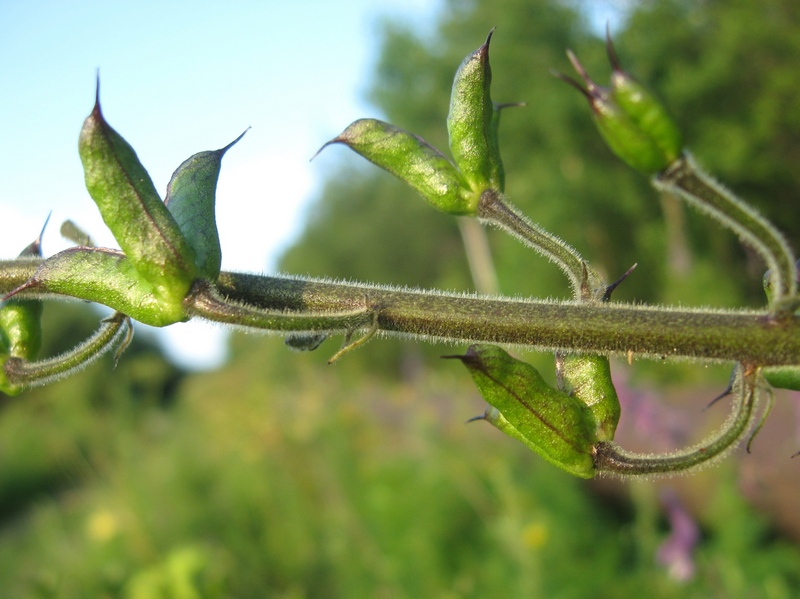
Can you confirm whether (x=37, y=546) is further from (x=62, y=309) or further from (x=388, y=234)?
(x=388, y=234)

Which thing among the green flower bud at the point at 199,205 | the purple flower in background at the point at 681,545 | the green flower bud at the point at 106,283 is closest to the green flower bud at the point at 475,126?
the green flower bud at the point at 199,205

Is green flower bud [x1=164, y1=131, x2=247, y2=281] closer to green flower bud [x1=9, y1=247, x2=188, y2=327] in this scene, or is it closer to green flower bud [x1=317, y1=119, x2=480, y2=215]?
green flower bud [x1=9, y1=247, x2=188, y2=327]

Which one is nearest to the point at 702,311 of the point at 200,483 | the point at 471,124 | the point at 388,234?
the point at 471,124

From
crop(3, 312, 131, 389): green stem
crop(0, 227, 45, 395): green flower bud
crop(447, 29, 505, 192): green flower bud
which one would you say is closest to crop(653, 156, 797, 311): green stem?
crop(447, 29, 505, 192): green flower bud

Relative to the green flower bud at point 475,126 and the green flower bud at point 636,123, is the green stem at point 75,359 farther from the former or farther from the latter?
the green flower bud at point 636,123

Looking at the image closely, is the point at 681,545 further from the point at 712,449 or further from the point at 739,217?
the point at 739,217

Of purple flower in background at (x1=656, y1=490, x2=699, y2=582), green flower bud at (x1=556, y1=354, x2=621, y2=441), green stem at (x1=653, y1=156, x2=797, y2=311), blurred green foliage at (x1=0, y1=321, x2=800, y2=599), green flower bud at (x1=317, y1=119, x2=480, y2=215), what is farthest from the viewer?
blurred green foliage at (x1=0, y1=321, x2=800, y2=599)

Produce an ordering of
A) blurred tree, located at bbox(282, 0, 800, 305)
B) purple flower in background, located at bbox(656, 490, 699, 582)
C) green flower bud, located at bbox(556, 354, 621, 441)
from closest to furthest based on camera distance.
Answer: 1. green flower bud, located at bbox(556, 354, 621, 441)
2. purple flower in background, located at bbox(656, 490, 699, 582)
3. blurred tree, located at bbox(282, 0, 800, 305)
